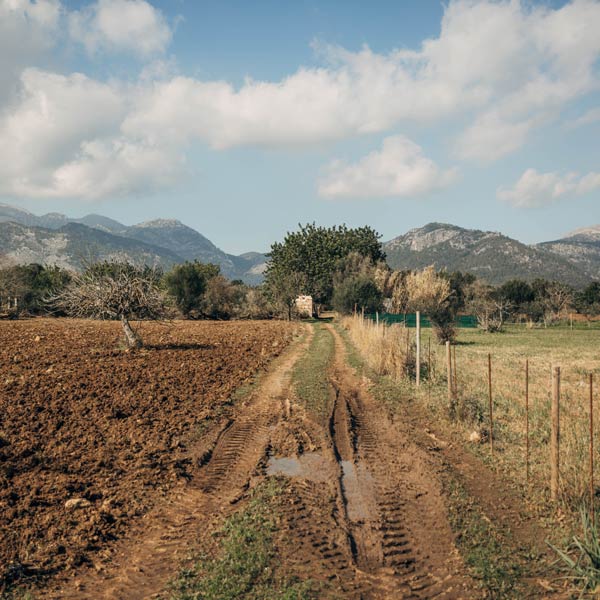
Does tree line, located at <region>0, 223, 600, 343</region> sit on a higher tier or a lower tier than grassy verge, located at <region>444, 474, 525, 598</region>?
higher

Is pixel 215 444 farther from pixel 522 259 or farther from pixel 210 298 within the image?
pixel 522 259

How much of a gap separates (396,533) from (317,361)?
45.1 feet

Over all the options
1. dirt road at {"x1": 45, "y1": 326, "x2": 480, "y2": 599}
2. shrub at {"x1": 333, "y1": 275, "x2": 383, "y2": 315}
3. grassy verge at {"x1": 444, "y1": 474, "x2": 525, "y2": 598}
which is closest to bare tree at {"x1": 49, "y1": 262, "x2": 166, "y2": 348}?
dirt road at {"x1": 45, "y1": 326, "x2": 480, "y2": 599}

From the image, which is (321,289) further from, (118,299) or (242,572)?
(242,572)

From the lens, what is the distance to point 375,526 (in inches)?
231

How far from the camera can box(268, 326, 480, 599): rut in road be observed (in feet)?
15.5

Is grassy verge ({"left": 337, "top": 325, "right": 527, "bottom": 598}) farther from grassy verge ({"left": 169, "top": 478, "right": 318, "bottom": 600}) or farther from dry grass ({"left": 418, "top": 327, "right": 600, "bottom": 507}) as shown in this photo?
grassy verge ({"left": 169, "top": 478, "right": 318, "bottom": 600})

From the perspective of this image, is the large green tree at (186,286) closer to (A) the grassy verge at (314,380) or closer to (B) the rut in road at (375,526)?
(A) the grassy verge at (314,380)

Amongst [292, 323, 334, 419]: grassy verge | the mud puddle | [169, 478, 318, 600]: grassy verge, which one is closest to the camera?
[169, 478, 318, 600]: grassy verge

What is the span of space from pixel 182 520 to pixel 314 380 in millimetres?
9424

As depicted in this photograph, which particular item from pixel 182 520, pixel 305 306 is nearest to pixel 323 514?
pixel 182 520

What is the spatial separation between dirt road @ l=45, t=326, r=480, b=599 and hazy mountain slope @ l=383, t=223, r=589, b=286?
138 metres

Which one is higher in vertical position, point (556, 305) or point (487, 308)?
point (556, 305)

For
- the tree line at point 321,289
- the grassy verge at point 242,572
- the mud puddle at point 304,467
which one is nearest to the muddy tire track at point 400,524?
the mud puddle at point 304,467
